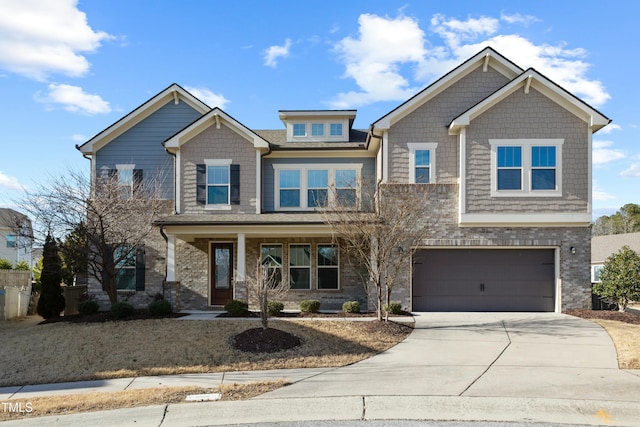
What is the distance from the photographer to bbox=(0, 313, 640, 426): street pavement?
7957mm

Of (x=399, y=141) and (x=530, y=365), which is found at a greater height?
(x=399, y=141)

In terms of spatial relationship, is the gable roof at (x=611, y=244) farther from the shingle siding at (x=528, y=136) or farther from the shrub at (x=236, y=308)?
the shrub at (x=236, y=308)

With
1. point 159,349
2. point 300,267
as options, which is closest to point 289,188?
point 300,267

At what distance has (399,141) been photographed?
17688 millimetres

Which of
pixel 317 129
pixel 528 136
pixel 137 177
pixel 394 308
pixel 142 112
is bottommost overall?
pixel 394 308

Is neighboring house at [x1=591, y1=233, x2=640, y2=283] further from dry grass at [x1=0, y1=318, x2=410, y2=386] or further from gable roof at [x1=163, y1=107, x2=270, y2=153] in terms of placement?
dry grass at [x1=0, y1=318, x2=410, y2=386]

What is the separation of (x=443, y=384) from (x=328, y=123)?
13.7 metres

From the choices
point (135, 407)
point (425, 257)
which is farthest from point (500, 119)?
point (135, 407)

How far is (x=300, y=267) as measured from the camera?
760 inches

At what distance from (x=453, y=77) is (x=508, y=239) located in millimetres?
5818

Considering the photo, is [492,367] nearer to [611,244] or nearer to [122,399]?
[122,399]

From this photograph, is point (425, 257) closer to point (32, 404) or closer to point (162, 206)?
point (162, 206)

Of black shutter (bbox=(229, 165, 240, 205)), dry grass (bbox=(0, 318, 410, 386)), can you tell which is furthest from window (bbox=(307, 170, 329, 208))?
dry grass (bbox=(0, 318, 410, 386))

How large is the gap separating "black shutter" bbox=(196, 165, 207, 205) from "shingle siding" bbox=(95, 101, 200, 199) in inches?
74.0
